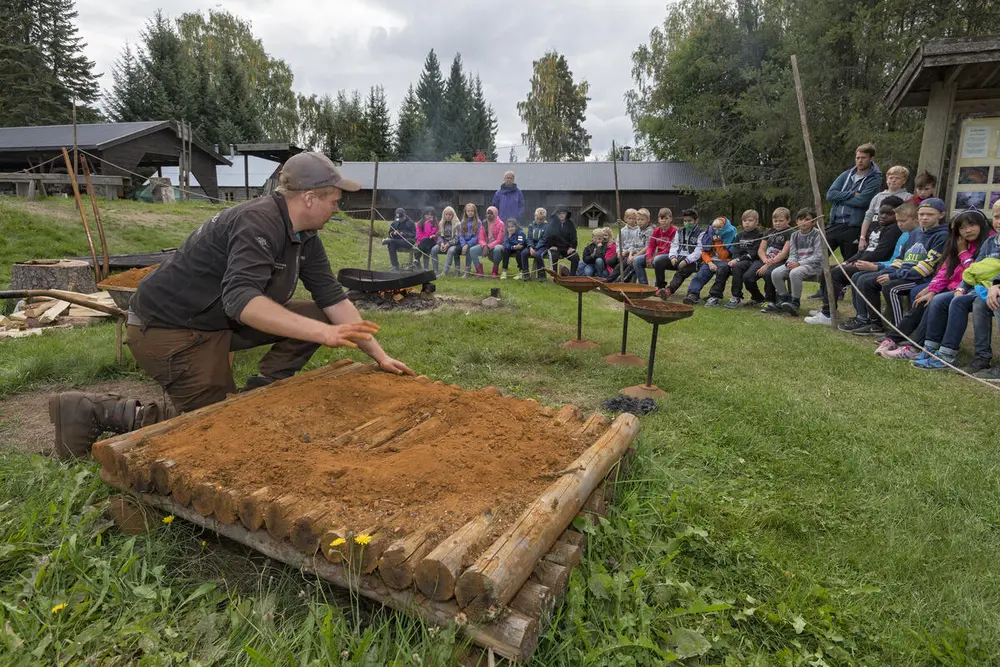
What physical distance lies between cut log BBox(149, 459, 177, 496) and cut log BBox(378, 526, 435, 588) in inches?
40.4

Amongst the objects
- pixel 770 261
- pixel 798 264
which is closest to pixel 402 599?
pixel 798 264

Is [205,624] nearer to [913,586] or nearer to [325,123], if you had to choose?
[913,586]

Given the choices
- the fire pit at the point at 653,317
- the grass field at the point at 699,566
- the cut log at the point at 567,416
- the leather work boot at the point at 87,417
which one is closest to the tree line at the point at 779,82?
the fire pit at the point at 653,317

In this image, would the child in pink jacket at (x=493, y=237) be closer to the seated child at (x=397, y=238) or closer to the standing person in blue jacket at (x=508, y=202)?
the standing person in blue jacket at (x=508, y=202)

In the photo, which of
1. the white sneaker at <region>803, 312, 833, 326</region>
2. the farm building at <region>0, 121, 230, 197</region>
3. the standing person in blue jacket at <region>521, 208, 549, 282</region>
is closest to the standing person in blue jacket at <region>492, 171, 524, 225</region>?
the standing person in blue jacket at <region>521, 208, 549, 282</region>

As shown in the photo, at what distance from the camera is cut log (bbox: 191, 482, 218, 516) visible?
2.18 m

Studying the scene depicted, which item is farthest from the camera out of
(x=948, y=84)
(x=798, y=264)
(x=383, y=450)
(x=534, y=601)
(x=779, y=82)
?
(x=779, y=82)

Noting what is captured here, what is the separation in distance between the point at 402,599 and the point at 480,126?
191 ft

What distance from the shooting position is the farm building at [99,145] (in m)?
18.9

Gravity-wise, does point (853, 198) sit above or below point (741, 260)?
above

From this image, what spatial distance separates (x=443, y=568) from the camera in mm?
1749

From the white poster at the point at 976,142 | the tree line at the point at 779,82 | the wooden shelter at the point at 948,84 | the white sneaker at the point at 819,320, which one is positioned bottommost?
the white sneaker at the point at 819,320

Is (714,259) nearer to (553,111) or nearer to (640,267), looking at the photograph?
(640,267)

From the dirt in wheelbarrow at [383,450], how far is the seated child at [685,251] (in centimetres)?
705
